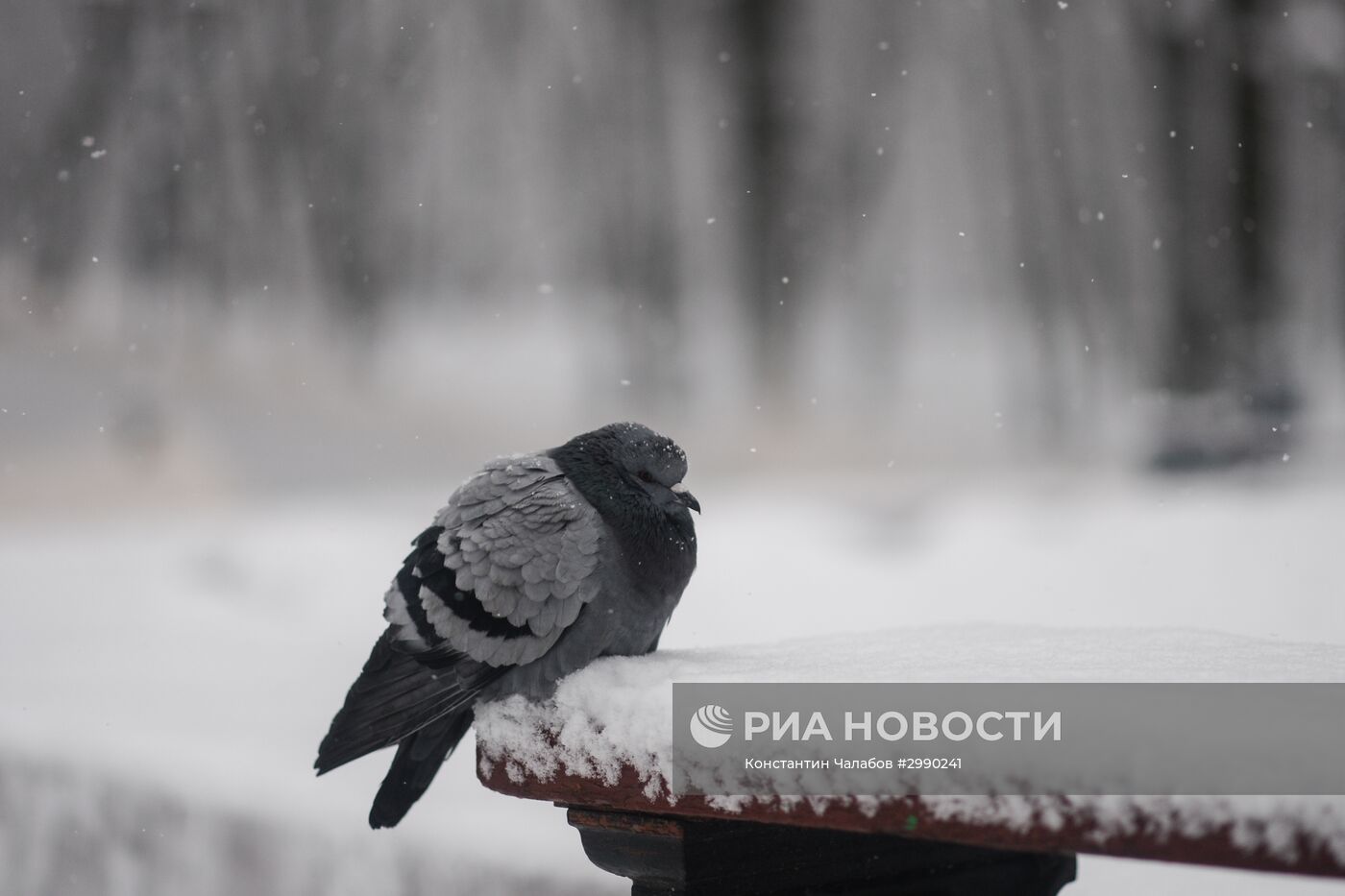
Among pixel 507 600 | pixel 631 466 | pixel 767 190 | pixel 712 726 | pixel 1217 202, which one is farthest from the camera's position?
pixel 1217 202

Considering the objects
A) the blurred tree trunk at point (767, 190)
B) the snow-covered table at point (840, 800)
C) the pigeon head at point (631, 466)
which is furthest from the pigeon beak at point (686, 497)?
the blurred tree trunk at point (767, 190)

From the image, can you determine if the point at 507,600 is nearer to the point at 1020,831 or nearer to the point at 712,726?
the point at 712,726

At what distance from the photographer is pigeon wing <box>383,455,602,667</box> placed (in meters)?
1.48

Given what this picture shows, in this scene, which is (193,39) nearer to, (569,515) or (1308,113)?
(569,515)

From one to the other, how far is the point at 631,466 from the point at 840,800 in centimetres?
83

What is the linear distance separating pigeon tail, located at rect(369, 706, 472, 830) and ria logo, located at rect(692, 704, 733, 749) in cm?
62

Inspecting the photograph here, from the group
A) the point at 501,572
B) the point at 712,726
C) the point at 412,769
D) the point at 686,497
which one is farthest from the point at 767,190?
the point at 712,726

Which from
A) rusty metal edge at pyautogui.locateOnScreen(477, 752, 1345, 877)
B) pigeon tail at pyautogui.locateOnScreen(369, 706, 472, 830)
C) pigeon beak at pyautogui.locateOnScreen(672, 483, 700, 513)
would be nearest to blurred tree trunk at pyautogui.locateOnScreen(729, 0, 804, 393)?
pigeon beak at pyautogui.locateOnScreen(672, 483, 700, 513)

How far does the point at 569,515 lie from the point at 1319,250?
4469 mm

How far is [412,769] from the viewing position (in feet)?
5.11

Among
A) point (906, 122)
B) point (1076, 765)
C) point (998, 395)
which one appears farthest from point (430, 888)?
point (906, 122)

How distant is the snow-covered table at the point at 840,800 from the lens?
2.82ft

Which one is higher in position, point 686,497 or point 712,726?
point 686,497

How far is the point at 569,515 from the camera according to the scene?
156 cm
